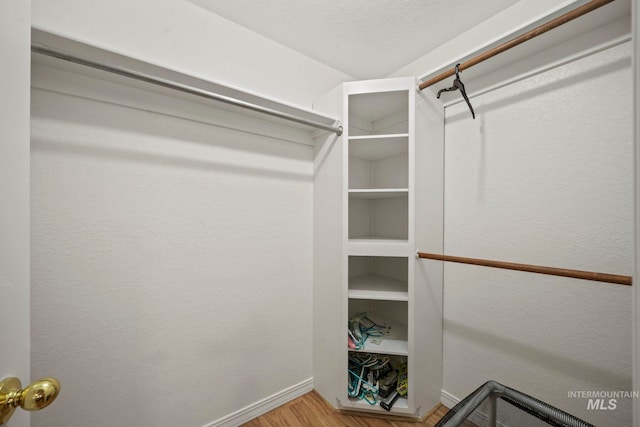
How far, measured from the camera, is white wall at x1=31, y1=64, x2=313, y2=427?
0.99 m

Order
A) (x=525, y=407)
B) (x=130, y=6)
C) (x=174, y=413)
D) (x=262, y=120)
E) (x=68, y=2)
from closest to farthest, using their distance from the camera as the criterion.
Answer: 1. (x=525, y=407)
2. (x=68, y=2)
3. (x=130, y=6)
4. (x=174, y=413)
5. (x=262, y=120)

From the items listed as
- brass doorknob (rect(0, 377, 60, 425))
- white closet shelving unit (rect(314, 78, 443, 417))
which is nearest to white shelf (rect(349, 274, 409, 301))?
white closet shelving unit (rect(314, 78, 443, 417))

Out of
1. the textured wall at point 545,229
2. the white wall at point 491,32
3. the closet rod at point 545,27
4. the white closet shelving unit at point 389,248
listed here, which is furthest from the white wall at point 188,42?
the textured wall at point 545,229

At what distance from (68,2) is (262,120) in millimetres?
895

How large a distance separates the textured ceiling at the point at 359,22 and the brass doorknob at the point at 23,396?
1674mm

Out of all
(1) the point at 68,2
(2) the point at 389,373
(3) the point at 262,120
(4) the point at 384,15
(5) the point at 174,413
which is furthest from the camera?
(2) the point at 389,373

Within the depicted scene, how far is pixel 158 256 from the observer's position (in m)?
1.19

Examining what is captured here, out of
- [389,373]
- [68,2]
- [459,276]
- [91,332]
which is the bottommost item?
[389,373]

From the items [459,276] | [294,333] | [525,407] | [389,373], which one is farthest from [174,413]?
[459,276]

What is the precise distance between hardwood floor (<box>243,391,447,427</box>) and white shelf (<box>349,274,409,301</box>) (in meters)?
0.71

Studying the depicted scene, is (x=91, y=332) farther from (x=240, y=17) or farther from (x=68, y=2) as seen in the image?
(x=240, y=17)

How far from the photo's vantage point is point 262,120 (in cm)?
147

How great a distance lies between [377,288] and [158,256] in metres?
1.30

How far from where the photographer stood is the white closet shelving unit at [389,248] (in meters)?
1.39
